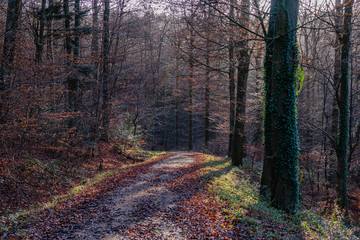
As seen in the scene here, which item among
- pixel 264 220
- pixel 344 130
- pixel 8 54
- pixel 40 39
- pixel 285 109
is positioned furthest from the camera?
pixel 40 39

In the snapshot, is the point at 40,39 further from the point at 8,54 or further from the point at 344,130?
the point at 344,130

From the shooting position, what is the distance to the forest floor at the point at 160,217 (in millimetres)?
5277

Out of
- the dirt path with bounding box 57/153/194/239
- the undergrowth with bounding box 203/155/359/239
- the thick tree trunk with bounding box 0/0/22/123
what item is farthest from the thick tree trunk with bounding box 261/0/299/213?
the thick tree trunk with bounding box 0/0/22/123

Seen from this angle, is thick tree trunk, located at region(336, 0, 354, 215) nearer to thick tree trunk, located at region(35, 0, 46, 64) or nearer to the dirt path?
the dirt path

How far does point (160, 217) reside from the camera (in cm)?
623

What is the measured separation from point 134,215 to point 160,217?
0.69 m

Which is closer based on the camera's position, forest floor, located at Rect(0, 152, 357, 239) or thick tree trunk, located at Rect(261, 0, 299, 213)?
forest floor, located at Rect(0, 152, 357, 239)

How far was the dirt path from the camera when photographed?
5.22 m

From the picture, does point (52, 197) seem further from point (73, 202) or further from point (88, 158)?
point (88, 158)

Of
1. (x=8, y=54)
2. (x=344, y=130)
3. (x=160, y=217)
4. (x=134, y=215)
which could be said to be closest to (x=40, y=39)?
(x=8, y=54)

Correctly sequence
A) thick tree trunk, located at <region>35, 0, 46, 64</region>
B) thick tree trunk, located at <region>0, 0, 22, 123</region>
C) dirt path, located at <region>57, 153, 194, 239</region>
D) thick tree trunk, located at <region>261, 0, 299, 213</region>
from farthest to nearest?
thick tree trunk, located at <region>35, 0, 46, 64</region>
thick tree trunk, located at <region>0, 0, 22, 123</region>
thick tree trunk, located at <region>261, 0, 299, 213</region>
dirt path, located at <region>57, 153, 194, 239</region>

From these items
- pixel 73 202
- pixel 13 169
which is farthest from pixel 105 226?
pixel 13 169

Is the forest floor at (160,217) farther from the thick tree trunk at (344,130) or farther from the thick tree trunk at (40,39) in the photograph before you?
the thick tree trunk at (40,39)

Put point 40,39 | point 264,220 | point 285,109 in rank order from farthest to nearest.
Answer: point 40,39
point 285,109
point 264,220
